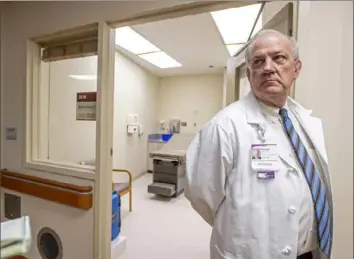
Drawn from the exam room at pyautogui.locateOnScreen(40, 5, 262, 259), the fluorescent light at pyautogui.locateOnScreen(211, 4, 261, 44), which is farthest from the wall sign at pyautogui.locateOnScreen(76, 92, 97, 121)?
the fluorescent light at pyautogui.locateOnScreen(211, 4, 261, 44)

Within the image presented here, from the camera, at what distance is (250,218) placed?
871mm

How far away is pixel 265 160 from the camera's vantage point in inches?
34.5

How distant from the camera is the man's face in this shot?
2.99 feet

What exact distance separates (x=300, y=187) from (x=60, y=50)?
206 centimetres

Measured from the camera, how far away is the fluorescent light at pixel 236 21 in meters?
2.28

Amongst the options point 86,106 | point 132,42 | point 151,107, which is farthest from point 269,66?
point 151,107

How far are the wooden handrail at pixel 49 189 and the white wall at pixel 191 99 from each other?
4149mm

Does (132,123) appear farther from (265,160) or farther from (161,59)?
(265,160)

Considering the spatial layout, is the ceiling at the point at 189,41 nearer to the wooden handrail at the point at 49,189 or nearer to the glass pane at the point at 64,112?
the glass pane at the point at 64,112

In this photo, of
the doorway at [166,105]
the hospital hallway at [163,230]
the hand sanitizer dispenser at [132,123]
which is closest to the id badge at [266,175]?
the doorway at [166,105]

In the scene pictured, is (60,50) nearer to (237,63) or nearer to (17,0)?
(17,0)

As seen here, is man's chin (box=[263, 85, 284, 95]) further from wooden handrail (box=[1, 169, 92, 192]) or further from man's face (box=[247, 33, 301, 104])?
wooden handrail (box=[1, 169, 92, 192])

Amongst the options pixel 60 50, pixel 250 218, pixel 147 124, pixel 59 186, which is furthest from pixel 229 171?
pixel 147 124

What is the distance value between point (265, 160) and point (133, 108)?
12.9 ft
